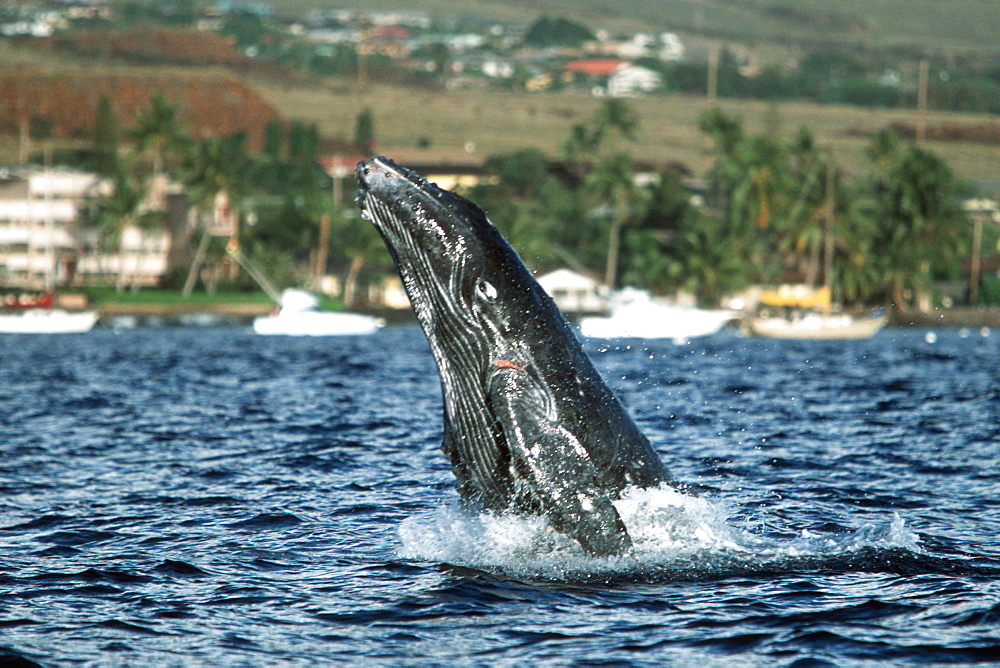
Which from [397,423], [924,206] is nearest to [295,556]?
[397,423]

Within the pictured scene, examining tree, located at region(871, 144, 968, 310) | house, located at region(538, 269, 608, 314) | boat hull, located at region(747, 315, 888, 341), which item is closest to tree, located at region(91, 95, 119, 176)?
house, located at region(538, 269, 608, 314)

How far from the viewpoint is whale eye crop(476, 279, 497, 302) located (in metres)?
9.04

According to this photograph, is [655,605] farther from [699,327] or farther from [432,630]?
[699,327]

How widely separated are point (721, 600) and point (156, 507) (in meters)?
6.74

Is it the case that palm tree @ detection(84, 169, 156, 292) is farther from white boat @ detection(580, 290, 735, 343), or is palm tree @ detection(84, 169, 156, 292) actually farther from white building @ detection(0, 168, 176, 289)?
white boat @ detection(580, 290, 735, 343)

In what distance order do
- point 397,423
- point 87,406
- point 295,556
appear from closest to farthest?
point 295,556 < point 397,423 < point 87,406

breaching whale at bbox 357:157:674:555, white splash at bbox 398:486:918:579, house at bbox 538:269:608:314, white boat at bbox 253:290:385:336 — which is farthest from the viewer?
house at bbox 538:269:608:314

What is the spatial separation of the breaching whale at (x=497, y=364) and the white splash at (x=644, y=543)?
A: 26 cm

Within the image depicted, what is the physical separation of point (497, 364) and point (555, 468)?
894 millimetres

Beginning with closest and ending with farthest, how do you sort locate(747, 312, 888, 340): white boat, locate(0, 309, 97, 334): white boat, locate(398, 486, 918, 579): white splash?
locate(398, 486, 918, 579): white splash < locate(747, 312, 888, 340): white boat < locate(0, 309, 97, 334): white boat

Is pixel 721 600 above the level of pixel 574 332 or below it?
below

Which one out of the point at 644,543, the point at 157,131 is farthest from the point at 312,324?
the point at 644,543

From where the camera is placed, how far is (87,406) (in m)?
27.3

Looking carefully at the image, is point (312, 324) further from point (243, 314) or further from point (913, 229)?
point (913, 229)
